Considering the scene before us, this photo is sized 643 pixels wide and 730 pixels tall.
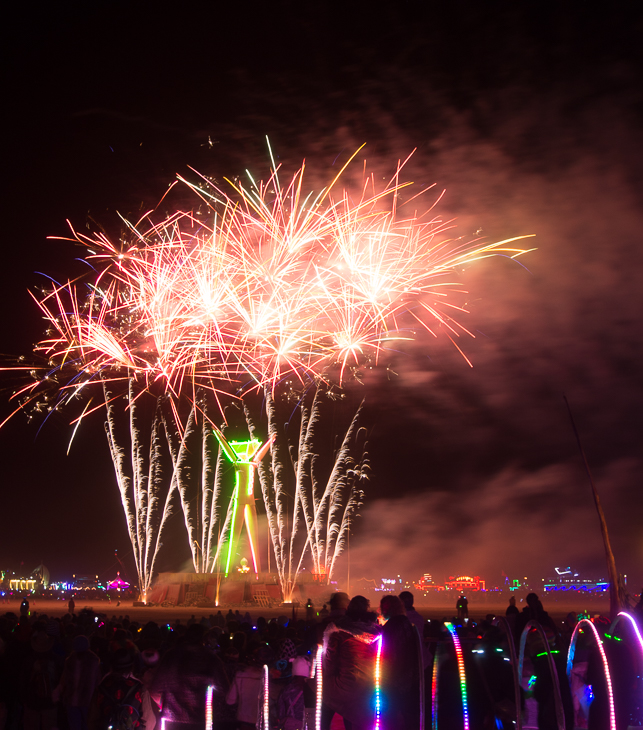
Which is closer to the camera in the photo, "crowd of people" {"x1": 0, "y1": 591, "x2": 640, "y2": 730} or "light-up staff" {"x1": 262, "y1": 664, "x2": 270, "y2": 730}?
"crowd of people" {"x1": 0, "y1": 591, "x2": 640, "y2": 730}

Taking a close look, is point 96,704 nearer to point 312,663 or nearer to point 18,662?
point 18,662

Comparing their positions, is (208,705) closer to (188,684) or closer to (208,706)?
(208,706)

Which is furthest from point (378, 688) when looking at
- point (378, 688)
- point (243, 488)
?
point (243, 488)

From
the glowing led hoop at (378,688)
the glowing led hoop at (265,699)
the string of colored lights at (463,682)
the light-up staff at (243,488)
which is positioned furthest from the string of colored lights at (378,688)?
the light-up staff at (243,488)

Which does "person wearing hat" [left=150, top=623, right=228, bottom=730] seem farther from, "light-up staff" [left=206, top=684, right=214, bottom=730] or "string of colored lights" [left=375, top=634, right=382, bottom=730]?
"string of colored lights" [left=375, top=634, right=382, bottom=730]

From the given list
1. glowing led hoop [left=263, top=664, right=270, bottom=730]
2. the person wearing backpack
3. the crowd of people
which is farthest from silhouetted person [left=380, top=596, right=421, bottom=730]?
the person wearing backpack

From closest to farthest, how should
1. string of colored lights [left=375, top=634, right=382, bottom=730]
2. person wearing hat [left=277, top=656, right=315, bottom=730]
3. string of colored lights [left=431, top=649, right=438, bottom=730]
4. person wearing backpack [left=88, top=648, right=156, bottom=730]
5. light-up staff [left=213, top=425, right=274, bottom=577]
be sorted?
string of colored lights [left=375, top=634, right=382, bottom=730], string of colored lights [left=431, top=649, right=438, bottom=730], person wearing backpack [left=88, top=648, right=156, bottom=730], person wearing hat [left=277, top=656, right=315, bottom=730], light-up staff [left=213, top=425, right=274, bottom=577]

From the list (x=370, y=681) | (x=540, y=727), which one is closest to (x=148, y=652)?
(x=370, y=681)
